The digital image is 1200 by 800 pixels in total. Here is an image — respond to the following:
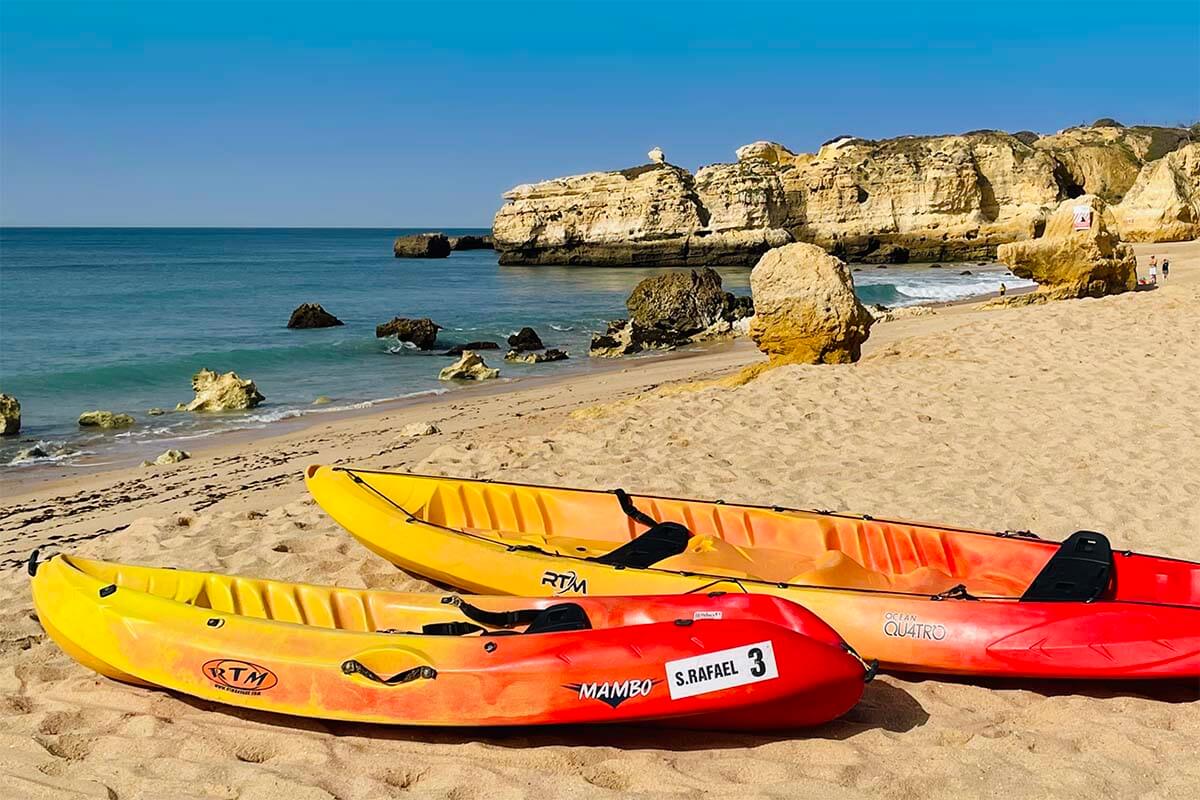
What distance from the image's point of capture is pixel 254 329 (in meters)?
25.9

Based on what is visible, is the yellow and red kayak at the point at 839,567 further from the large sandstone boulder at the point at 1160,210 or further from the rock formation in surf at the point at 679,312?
the large sandstone boulder at the point at 1160,210

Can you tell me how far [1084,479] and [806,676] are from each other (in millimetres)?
4425

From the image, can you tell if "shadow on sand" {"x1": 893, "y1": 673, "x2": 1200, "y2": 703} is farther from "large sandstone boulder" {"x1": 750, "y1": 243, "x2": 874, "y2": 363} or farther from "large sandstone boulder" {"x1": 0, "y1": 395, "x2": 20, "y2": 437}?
"large sandstone boulder" {"x1": 0, "y1": 395, "x2": 20, "y2": 437}

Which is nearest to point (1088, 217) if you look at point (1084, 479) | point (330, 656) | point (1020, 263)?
point (1020, 263)

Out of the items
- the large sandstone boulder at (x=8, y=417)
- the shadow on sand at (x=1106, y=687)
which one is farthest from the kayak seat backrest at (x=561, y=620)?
the large sandstone boulder at (x=8, y=417)

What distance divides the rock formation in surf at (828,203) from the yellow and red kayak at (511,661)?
48767 mm

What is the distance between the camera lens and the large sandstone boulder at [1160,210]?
121ft

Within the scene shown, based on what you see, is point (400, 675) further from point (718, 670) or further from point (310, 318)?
point (310, 318)

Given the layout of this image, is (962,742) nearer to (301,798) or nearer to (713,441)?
(301,798)

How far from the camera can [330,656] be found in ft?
11.3

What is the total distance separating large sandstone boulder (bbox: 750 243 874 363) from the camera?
11.0 metres

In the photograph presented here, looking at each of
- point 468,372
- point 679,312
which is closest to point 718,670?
point 468,372

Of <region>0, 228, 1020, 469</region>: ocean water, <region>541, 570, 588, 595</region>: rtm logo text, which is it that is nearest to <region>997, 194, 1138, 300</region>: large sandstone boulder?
<region>0, 228, 1020, 469</region>: ocean water

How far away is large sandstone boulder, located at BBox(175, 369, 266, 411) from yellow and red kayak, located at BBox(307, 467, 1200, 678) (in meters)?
8.87
